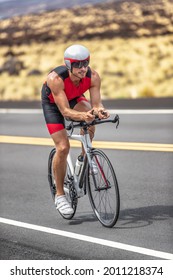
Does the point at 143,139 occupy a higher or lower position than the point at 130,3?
higher

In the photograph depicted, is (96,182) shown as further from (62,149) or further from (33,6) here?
(33,6)

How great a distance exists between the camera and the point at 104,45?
37.4m

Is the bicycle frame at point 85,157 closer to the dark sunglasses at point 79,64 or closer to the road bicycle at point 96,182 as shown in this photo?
the road bicycle at point 96,182

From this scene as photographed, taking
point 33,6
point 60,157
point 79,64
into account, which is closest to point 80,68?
point 79,64

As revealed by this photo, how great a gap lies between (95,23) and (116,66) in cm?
844

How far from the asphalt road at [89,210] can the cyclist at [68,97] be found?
67cm

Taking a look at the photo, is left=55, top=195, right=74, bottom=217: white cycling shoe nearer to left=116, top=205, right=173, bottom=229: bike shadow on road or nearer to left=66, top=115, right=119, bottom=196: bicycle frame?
left=66, top=115, right=119, bottom=196: bicycle frame

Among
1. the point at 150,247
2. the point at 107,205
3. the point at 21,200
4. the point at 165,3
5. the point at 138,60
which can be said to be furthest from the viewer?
the point at 165,3

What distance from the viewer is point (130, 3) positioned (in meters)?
43.9

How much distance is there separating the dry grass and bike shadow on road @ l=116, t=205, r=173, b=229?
52.8 ft

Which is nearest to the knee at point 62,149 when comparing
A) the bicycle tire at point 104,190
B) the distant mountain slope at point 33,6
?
the bicycle tire at point 104,190
